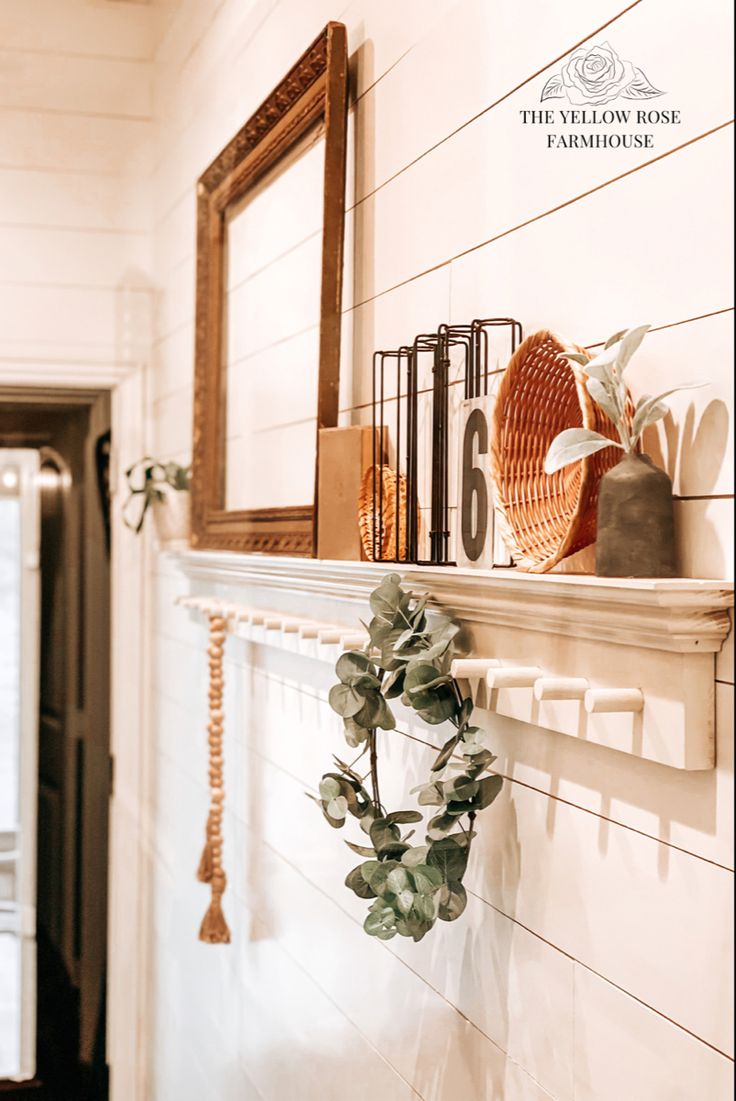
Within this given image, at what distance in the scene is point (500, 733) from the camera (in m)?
0.82

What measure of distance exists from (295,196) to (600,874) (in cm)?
88

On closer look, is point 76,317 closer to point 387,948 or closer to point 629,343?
point 387,948

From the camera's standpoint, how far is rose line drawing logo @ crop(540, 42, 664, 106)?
660 millimetres

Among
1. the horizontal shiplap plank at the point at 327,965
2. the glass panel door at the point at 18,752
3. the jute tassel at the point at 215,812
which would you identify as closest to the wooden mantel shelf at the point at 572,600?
the horizontal shiplap plank at the point at 327,965

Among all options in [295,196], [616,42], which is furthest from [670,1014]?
[295,196]

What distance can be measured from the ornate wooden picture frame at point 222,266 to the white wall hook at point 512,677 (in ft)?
1.52

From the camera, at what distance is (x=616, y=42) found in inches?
26.6

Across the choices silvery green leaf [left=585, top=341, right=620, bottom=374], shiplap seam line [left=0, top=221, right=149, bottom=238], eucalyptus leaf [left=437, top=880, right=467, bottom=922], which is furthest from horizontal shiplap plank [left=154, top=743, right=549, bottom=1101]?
shiplap seam line [left=0, top=221, right=149, bottom=238]

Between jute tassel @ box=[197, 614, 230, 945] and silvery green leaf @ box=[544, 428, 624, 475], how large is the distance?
35.2 inches

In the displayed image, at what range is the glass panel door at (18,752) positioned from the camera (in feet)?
4.71

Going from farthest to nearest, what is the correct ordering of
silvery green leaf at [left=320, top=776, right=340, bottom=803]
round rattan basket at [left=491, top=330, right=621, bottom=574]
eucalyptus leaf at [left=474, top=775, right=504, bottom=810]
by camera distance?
silvery green leaf at [left=320, top=776, right=340, bottom=803] → eucalyptus leaf at [left=474, top=775, right=504, bottom=810] → round rattan basket at [left=491, top=330, right=621, bottom=574]

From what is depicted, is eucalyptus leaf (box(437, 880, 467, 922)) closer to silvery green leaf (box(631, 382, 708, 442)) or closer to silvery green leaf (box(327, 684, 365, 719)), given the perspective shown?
silvery green leaf (box(327, 684, 365, 719))

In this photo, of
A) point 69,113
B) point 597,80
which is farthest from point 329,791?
point 69,113

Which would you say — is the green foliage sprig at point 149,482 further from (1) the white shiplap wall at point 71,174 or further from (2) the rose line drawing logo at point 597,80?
(2) the rose line drawing logo at point 597,80
